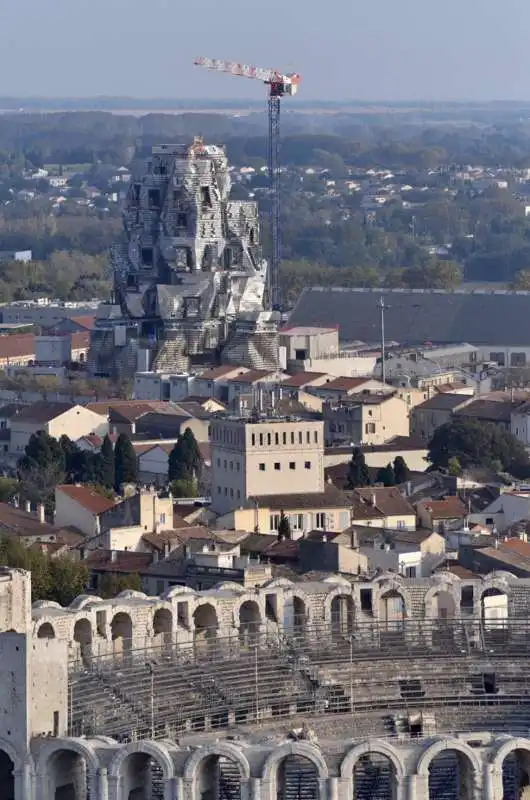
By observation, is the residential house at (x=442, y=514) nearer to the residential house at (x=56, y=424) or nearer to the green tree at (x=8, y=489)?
the green tree at (x=8, y=489)

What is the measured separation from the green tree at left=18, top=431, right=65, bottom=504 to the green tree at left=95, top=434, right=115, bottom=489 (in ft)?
1.96

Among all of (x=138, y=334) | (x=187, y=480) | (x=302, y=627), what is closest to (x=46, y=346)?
(x=138, y=334)

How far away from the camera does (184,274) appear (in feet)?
281

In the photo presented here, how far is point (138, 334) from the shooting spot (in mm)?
84688

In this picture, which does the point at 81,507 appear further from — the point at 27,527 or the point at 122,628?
the point at 122,628

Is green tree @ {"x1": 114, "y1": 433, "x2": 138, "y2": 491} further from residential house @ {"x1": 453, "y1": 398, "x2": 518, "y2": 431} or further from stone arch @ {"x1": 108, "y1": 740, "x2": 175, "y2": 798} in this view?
stone arch @ {"x1": 108, "y1": 740, "x2": 175, "y2": 798}

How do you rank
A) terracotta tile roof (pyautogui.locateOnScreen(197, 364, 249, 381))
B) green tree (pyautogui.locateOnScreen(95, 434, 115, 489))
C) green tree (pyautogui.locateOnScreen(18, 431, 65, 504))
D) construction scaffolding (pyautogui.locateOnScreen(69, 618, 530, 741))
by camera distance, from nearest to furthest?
construction scaffolding (pyautogui.locateOnScreen(69, 618, 530, 741)) → green tree (pyautogui.locateOnScreen(18, 431, 65, 504)) → green tree (pyautogui.locateOnScreen(95, 434, 115, 489)) → terracotta tile roof (pyautogui.locateOnScreen(197, 364, 249, 381))

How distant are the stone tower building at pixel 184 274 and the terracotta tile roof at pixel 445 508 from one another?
2574 cm

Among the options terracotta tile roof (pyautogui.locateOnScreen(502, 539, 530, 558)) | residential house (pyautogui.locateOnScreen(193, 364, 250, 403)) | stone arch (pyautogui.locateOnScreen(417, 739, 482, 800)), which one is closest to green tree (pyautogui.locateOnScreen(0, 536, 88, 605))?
terracotta tile roof (pyautogui.locateOnScreen(502, 539, 530, 558))

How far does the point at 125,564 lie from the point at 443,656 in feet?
27.6

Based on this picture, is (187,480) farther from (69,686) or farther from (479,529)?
(69,686)

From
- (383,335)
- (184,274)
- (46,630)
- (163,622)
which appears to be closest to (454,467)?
Answer: (163,622)

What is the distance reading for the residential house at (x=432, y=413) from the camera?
7206cm

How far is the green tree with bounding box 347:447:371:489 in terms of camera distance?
60.6 meters
